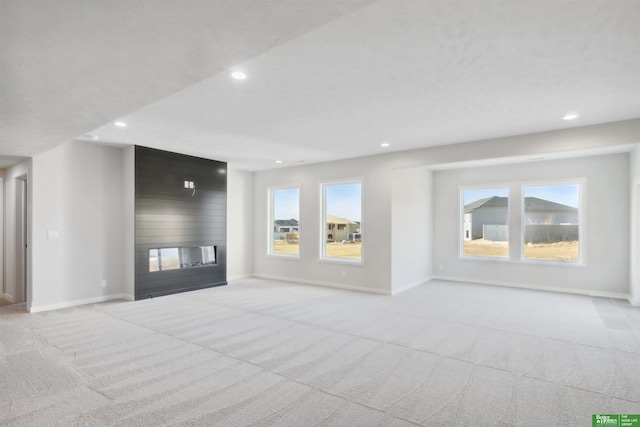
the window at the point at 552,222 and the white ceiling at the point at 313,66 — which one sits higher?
the white ceiling at the point at 313,66

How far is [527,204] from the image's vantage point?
6.87m

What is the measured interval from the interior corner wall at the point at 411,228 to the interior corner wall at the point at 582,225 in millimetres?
430

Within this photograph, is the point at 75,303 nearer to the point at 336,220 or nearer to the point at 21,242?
the point at 21,242

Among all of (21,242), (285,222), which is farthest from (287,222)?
(21,242)

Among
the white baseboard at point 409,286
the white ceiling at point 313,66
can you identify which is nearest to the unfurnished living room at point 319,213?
the white ceiling at point 313,66

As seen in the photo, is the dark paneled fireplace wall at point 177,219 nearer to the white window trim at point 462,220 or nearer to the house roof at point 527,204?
the white window trim at point 462,220

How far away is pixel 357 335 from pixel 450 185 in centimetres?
508

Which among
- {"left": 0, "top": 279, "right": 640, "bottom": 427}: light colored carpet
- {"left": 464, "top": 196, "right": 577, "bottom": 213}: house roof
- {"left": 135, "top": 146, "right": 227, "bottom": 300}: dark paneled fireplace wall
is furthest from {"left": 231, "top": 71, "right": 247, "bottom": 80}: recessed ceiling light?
{"left": 464, "top": 196, "right": 577, "bottom": 213}: house roof

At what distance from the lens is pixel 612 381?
2811mm

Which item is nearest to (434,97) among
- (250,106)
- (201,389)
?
(250,106)

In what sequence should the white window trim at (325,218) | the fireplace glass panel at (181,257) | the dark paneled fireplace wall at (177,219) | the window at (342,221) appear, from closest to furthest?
the dark paneled fireplace wall at (177,219)
the fireplace glass panel at (181,257)
the white window trim at (325,218)
the window at (342,221)

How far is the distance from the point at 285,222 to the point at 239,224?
3.71 ft

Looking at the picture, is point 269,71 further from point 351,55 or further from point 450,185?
point 450,185

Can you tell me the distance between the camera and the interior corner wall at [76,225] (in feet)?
16.6
